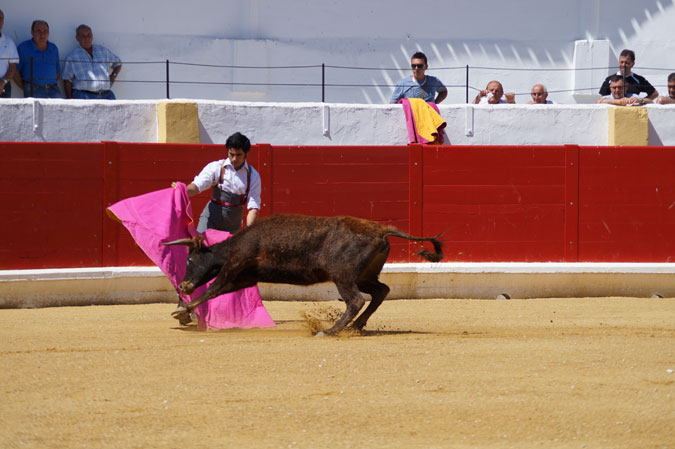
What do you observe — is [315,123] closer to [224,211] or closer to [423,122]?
[423,122]

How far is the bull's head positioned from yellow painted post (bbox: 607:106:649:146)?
5112mm

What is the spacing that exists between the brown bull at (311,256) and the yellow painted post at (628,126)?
173 inches

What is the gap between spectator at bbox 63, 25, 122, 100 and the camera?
9.99 meters

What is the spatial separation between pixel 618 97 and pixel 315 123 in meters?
3.19

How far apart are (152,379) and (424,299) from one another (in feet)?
14.4

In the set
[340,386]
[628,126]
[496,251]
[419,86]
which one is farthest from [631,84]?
[340,386]

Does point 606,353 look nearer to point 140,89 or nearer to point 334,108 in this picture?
point 334,108

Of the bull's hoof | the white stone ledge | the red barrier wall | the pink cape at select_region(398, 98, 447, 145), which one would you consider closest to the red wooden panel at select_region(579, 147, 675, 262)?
the red barrier wall

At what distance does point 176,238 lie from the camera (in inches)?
258

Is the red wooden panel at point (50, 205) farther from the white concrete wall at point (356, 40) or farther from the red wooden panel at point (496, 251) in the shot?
the red wooden panel at point (496, 251)

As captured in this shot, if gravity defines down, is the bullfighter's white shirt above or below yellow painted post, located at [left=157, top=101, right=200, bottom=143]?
below

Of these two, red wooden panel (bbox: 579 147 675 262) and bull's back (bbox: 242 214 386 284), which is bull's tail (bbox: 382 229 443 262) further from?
red wooden panel (bbox: 579 147 675 262)

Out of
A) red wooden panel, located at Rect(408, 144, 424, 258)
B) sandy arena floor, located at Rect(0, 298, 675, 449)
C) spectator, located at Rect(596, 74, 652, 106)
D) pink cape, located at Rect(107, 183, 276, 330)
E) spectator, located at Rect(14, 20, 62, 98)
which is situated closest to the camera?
sandy arena floor, located at Rect(0, 298, 675, 449)

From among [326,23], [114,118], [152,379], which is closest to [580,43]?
[326,23]
